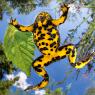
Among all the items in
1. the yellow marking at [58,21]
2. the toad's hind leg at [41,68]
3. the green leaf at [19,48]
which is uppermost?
the yellow marking at [58,21]

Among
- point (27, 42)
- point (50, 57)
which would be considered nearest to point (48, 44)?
point (50, 57)

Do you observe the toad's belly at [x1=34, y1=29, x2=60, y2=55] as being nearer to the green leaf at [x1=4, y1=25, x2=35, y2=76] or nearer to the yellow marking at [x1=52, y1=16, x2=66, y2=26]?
the yellow marking at [x1=52, y1=16, x2=66, y2=26]

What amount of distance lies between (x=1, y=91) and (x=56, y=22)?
12.9 ft

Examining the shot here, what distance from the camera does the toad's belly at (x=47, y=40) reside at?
1.28 metres

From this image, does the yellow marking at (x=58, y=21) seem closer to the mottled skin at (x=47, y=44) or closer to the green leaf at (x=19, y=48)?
the mottled skin at (x=47, y=44)

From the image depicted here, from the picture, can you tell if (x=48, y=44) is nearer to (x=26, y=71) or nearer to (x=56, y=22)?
(x=56, y=22)

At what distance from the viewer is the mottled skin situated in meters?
1.28

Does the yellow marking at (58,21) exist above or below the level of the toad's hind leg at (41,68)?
above

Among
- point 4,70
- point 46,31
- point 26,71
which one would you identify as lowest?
point 26,71

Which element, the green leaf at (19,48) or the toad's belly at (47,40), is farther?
the toad's belly at (47,40)

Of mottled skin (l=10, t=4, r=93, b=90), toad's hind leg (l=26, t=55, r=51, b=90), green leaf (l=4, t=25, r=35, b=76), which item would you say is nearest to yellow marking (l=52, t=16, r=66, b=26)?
mottled skin (l=10, t=4, r=93, b=90)

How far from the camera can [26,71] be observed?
1.10m

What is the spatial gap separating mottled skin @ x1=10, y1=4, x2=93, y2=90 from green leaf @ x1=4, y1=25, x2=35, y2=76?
0.49ft

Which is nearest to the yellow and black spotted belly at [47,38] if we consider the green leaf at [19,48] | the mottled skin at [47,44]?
the mottled skin at [47,44]
